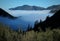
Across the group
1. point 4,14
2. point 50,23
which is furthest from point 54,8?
point 4,14

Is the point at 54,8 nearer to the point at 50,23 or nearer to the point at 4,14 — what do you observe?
the point at 50,23

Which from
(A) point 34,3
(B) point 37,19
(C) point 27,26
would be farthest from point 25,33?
(A) point 34,3

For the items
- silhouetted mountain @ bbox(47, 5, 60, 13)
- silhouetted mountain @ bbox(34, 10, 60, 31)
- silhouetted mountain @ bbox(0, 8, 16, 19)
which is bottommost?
silhouetted mountain @ bbox(34, 10, 60, 31)

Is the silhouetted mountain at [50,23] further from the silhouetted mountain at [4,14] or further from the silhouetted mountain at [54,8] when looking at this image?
the silhouetted mountain at [4,14]

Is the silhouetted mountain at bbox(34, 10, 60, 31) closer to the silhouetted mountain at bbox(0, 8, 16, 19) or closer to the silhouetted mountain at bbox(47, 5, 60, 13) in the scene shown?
the silhouetted mountain at bbox(47, 5, 60, 13)

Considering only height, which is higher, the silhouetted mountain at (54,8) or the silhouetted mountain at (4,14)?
the silhouetted mountain at (54,8)

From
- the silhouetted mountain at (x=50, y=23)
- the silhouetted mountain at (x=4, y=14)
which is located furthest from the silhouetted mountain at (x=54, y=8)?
the silhouetted mountain at (x=4, y=14)

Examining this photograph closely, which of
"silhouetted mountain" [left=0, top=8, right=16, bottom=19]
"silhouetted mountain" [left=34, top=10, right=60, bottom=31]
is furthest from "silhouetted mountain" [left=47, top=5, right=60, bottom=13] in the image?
"silhouetted mountain" [left=0, top=8, right=16, bottom=19]

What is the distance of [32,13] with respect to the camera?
5953 mm

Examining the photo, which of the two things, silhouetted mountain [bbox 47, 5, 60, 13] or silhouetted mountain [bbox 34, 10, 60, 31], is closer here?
silhouetted mountain [bbox 34, 10, 60, 31]

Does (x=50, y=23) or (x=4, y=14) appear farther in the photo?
(x=50, y=23)

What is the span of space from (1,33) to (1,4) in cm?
106

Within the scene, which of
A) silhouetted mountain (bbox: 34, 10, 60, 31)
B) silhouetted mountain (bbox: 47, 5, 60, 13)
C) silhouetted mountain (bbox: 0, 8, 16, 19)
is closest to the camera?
silhouetted mountain (bbox: 0, 8, 16, 19)

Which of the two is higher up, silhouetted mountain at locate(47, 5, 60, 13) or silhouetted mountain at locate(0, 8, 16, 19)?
silhouetted mountain at locate(47, 5, 60, 13)
